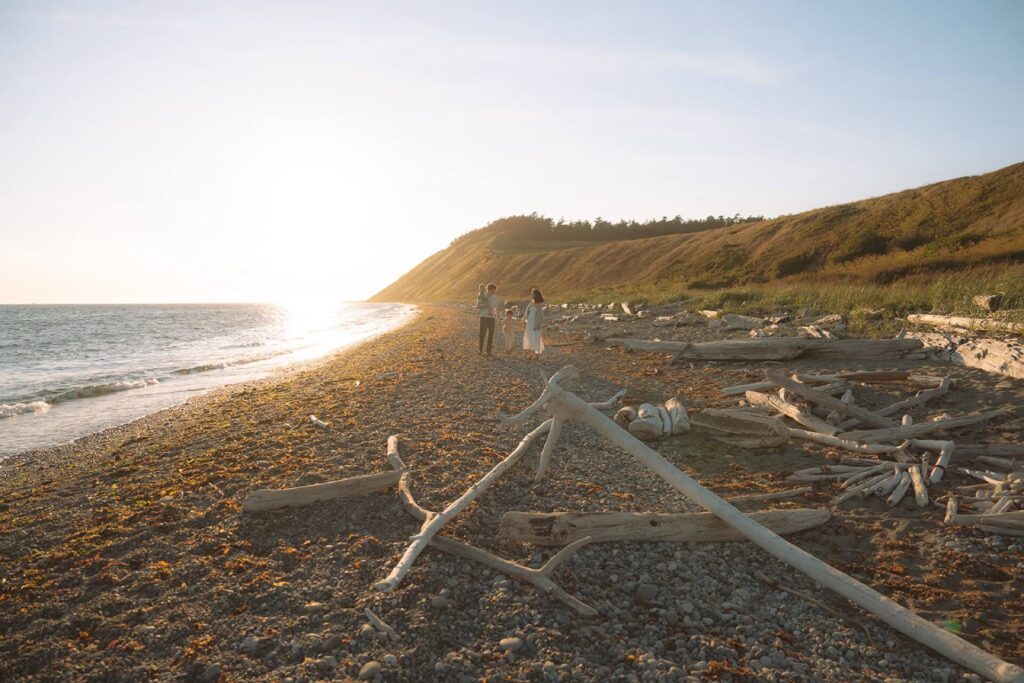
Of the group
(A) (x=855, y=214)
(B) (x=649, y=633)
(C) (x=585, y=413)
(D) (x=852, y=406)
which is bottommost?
(B) (x=649, y=633)

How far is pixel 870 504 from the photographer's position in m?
5.58

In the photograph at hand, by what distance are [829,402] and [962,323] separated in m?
6.17

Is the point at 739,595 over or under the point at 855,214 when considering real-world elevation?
under

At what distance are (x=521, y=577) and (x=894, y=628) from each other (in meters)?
2.67

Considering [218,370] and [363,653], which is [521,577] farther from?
[218,370]

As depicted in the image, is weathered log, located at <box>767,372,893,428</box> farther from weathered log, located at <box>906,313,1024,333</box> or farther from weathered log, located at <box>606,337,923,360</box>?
weathered log, located at <box>906,313,1024,333</box>

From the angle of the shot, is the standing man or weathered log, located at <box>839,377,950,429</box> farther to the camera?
the standing man

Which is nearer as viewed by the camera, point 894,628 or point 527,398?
point 894,628

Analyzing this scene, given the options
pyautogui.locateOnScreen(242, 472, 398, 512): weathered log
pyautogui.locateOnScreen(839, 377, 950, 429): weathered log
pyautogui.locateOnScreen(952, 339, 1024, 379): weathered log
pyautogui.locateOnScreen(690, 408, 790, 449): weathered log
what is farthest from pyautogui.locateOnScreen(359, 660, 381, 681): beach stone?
pyautogui.locateOnScreen(952, 339, 1024, 379): weathered log

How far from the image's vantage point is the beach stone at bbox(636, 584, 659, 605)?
404 centimetres

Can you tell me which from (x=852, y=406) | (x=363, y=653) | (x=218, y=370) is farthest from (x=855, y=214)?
(x=363, y=653)

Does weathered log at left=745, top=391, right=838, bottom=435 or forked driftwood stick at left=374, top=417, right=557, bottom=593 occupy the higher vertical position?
weathered log at left=745, top=391, right=838, bottom=435

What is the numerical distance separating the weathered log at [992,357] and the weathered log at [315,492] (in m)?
9.73

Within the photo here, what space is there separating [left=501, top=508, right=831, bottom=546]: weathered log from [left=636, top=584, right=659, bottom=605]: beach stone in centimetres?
68
